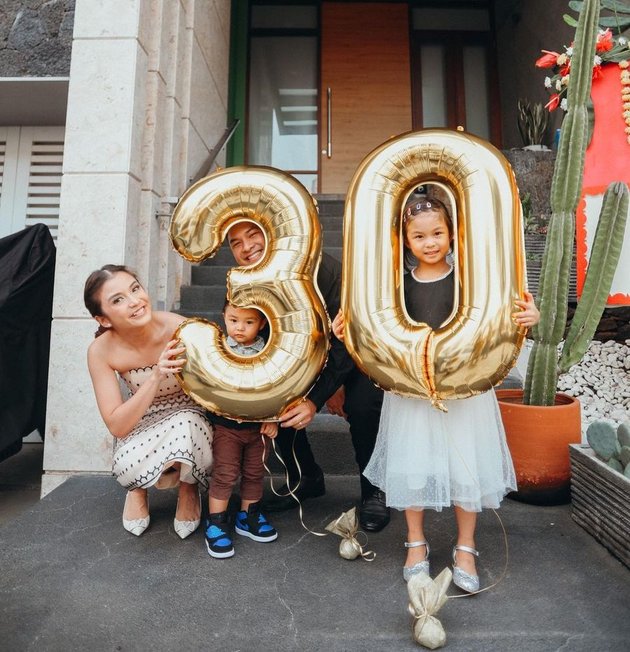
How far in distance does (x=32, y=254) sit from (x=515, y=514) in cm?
280

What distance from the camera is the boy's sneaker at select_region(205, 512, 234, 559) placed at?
1.61 metres

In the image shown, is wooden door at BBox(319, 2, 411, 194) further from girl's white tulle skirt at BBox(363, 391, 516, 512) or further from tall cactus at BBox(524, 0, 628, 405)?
girl's white tulle skirt at BBox(363, 391, 516, 512)

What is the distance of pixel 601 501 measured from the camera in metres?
1.66

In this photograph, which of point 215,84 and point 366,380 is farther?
point 215,84

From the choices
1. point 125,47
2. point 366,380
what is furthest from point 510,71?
point 366,380

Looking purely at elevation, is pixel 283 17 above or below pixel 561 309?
above

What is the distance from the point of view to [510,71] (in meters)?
5.88

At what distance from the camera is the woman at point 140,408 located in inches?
63.5

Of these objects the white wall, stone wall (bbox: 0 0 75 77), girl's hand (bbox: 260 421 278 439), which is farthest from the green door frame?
girl's hand (bbox: 260 421 278 439)

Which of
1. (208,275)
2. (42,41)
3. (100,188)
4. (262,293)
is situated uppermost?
(42,41)

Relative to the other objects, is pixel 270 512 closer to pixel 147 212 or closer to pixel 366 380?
pixel 366 380

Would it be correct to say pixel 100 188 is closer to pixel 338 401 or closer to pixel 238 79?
pixel 338 401

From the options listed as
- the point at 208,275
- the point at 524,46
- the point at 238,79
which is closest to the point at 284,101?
the point at 238,79

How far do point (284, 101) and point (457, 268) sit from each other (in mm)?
5597
